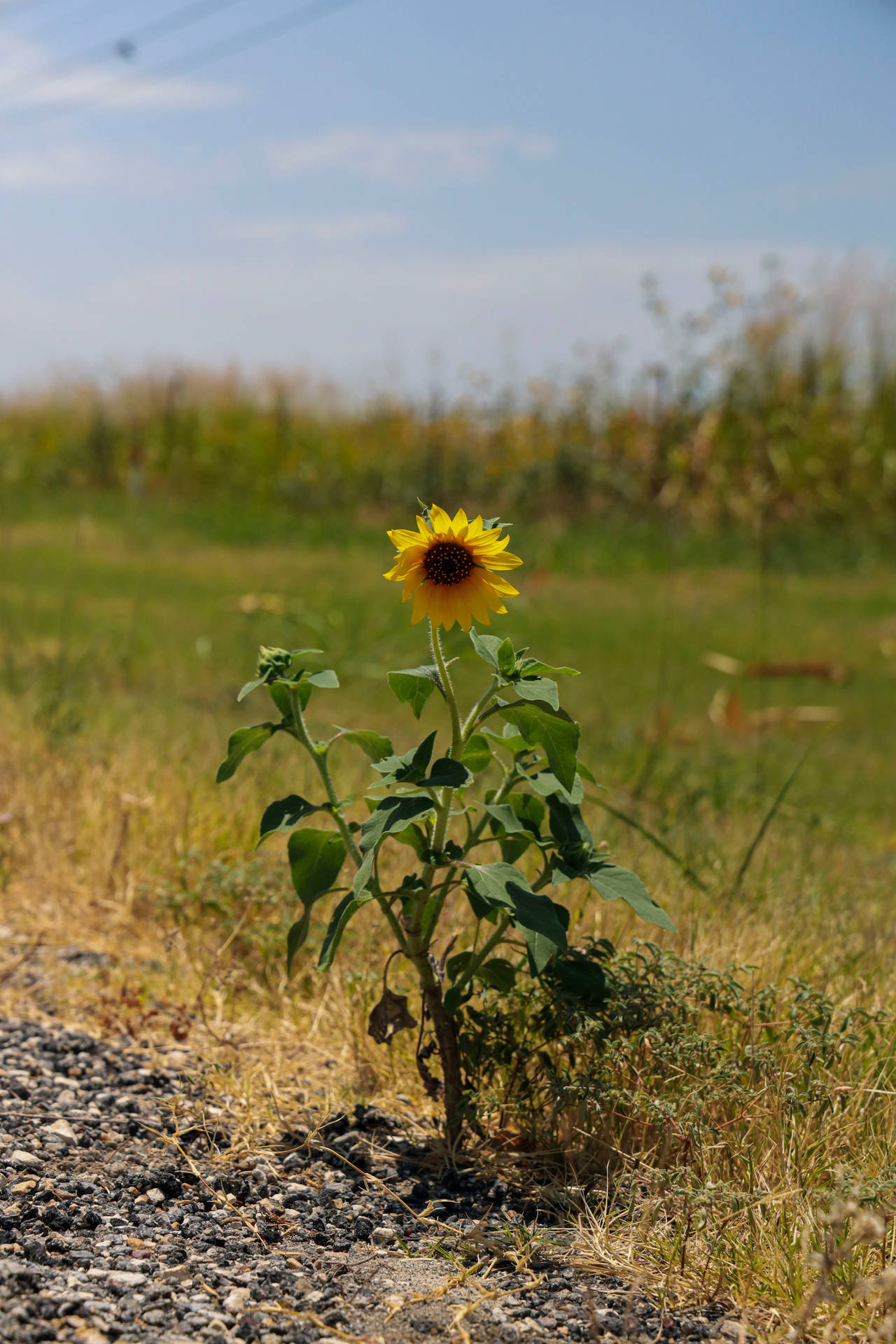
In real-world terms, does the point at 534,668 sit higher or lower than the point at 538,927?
higher

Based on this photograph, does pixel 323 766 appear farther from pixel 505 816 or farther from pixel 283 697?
pixel 505 816

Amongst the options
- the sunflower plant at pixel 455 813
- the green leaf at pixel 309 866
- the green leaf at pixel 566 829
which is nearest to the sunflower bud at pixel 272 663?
the sunflower plant at pixel 455 813

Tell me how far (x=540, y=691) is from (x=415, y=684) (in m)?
0.24

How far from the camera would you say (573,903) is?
279 cm

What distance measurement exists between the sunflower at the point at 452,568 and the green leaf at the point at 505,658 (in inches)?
1.7

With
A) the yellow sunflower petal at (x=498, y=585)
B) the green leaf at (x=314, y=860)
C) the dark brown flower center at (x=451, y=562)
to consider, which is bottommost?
the green leaf at (x=314, y=860)

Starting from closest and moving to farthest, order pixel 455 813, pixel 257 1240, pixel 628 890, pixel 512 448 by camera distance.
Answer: pixel 257 1240
pixel 628 890
pixel 455 813
pixel 512 448

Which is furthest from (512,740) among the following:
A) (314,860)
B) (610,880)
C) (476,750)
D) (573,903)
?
(573,903)

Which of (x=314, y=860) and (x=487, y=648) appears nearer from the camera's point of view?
(x=487, y=648)

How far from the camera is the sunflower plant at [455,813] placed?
1906mm

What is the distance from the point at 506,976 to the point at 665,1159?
38cm

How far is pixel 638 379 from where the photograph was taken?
1215 centimetres

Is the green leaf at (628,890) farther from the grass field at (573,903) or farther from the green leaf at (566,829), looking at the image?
the grass field at (573,903)

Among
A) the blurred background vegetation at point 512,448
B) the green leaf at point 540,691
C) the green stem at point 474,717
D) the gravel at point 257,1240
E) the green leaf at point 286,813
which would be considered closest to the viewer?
the gravel at point 257,1240
